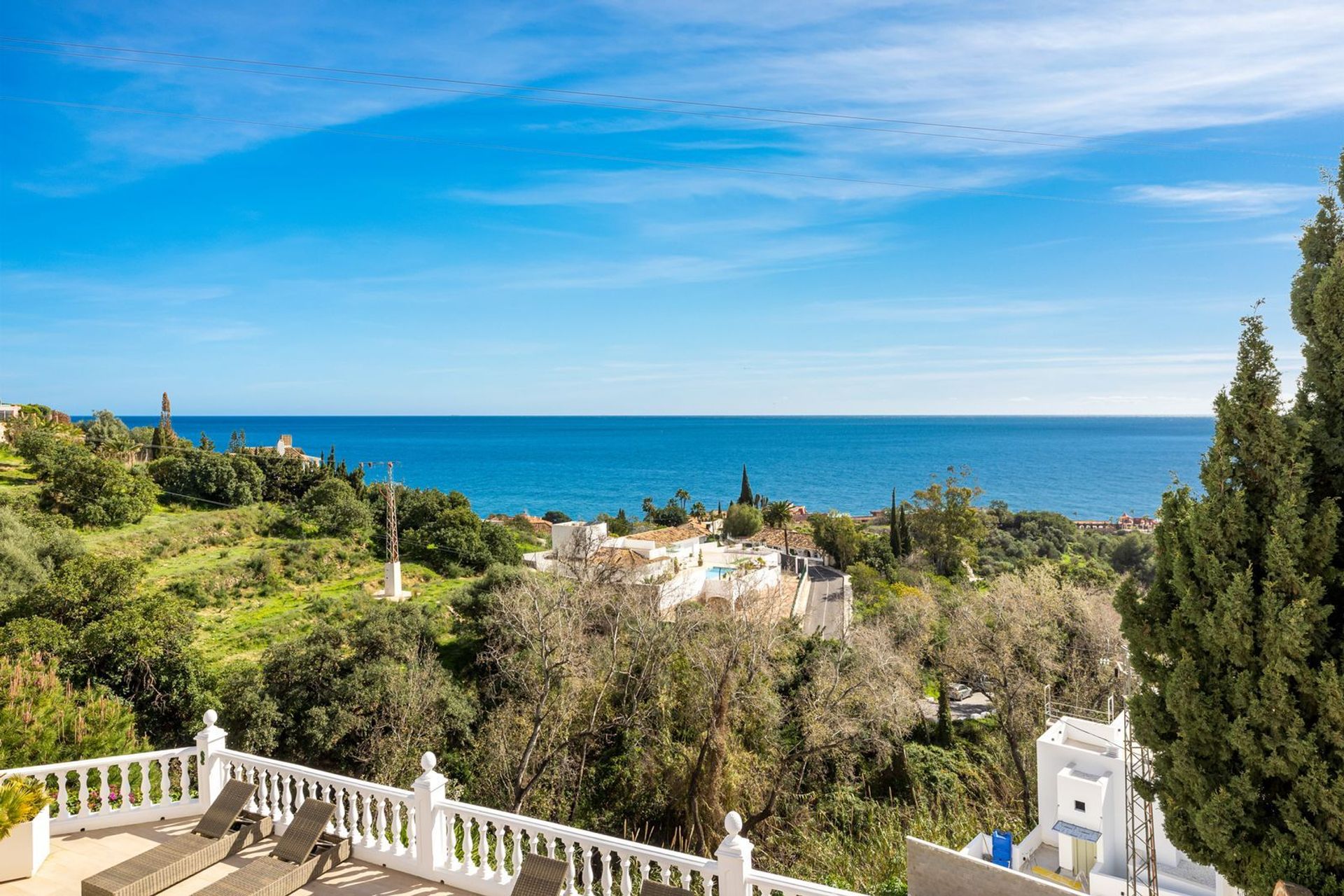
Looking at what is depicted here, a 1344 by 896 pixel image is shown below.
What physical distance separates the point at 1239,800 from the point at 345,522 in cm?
3301

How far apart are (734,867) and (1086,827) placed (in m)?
8.87

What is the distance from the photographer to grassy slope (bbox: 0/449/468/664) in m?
20.2

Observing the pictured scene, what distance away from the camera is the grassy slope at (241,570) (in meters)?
20.2

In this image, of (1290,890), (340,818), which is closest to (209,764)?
(340,818)

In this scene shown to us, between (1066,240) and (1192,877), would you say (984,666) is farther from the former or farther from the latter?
(1066,240)

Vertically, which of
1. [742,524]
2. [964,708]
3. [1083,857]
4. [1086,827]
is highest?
[1086,827]

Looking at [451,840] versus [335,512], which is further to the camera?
[335,512]

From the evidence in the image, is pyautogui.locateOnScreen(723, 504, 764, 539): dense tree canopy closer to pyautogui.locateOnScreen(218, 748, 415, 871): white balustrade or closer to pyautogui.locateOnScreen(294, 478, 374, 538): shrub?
Answer: pyautogui.locateOnScreen(294, 478, 374, 538): shrub

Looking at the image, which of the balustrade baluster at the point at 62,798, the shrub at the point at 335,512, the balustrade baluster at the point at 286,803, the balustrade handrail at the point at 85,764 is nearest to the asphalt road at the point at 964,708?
the balustrade baluster at the point at 286,803

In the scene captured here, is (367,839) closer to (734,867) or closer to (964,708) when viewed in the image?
(734,867)

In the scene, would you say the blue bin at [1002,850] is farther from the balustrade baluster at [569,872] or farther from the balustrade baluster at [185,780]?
the balustrade baluster at [185,780]

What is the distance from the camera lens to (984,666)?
62.5ft

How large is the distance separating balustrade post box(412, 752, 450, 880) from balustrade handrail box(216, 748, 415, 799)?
0.14 meters

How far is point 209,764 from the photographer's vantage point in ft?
23.5
